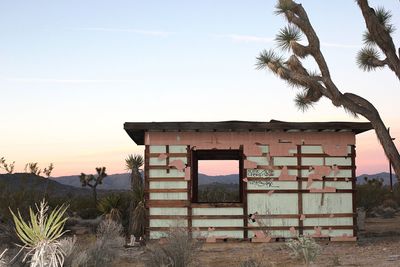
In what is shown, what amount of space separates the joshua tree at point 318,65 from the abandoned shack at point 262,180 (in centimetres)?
55

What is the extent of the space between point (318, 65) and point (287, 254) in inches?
212

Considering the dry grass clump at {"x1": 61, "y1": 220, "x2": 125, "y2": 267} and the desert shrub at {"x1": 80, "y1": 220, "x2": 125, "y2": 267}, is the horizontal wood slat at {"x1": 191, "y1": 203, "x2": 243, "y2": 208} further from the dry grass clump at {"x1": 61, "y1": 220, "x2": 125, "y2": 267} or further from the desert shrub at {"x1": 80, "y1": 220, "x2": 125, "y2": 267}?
the desert shrub at {"x1": 80, "y1": 220, "x2": 125, "y2": 267}

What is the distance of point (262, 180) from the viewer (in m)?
16.9

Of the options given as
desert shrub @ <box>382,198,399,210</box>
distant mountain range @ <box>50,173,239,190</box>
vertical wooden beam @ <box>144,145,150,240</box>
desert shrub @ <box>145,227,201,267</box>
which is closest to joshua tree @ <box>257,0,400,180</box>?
vertical wooden beam @ <box>144,145,150,240</box>

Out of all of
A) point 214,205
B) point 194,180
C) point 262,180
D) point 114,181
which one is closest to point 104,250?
point 214,205

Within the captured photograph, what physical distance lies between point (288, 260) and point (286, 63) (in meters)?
5.83

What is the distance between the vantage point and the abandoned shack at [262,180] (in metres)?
16.8

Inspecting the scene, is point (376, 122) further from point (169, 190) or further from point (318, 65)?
point (169, 190)

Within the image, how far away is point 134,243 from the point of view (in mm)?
16219

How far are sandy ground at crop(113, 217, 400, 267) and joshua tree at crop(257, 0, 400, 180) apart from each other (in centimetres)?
245

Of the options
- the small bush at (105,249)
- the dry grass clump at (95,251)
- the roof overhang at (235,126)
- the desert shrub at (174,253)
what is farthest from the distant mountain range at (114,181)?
the desert shrub at (174,253)

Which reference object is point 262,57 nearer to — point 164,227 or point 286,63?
point 286,63

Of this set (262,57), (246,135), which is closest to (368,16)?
(262,57)

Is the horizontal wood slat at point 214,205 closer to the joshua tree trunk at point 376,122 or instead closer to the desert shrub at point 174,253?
the joshua tree trunk at point 376,122
